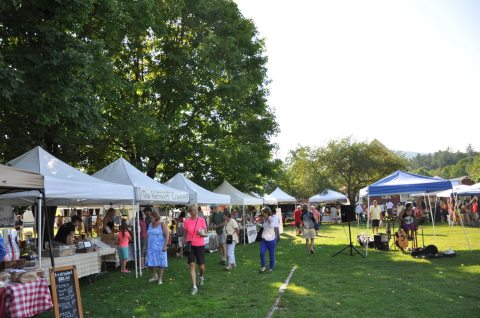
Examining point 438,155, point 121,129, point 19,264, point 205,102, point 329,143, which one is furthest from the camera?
point 438,155

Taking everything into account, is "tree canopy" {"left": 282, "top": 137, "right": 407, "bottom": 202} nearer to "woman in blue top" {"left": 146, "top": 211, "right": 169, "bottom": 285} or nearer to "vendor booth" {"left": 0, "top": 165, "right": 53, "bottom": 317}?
"woman in blue top" {"left": 146, "top": 211, "right": 169, "bottom": 285}

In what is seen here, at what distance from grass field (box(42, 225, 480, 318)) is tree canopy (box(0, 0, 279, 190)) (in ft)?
13.6

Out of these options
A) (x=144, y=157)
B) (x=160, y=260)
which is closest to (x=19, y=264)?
(x=160, y=260)

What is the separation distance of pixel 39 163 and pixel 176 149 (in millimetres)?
10884

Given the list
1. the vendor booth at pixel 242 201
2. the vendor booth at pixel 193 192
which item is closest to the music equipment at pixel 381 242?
the vendor booth at pixel 193 192

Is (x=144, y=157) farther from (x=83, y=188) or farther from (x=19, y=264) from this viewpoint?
(x=19, y=264)

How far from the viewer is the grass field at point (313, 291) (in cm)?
724

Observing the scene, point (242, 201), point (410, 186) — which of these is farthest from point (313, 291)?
point (242, 201)

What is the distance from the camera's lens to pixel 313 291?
346 inches

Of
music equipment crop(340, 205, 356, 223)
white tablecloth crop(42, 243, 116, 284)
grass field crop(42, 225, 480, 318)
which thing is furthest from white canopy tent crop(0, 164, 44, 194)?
music equipment crop(340, 205, 356, 223)

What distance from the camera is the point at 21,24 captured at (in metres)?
9.55

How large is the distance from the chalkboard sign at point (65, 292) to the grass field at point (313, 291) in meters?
1.04

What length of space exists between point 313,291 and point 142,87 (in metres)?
11.2

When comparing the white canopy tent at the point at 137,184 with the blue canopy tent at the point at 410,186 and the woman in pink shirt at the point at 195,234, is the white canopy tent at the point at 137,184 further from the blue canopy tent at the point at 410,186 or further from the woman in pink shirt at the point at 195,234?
the blue canopy tent at the point at 410,186
